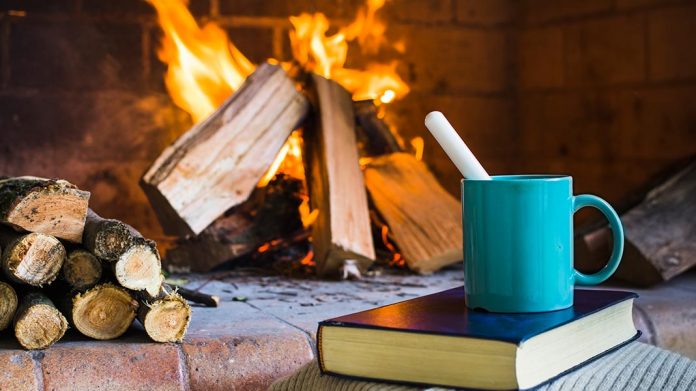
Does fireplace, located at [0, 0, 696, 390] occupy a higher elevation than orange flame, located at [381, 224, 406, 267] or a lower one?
higher

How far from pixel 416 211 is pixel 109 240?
3.57 feet

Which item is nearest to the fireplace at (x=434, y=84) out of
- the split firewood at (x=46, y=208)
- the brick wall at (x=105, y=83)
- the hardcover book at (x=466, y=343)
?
the brick wall at (x=105, y=83)

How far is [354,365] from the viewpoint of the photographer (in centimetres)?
96

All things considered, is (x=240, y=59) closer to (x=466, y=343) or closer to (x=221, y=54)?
(x=221, y=54)

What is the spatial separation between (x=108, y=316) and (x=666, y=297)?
1212 millimetres

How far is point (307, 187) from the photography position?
2504mm

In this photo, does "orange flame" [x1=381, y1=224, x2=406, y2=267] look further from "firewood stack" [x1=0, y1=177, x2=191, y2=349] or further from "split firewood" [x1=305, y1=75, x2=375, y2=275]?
"firewood stack" [x1=0, y1=177, x2=191, y2=349]

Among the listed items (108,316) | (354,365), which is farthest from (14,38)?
(354,365)

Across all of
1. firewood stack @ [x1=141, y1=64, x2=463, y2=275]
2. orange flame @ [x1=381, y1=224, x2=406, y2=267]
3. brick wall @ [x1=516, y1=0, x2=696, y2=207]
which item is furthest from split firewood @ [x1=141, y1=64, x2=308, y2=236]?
brick wall @ [x1=516, y1=0, x2=696, y2=207]

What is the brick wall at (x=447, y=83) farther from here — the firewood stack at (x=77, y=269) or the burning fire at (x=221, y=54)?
the firewood stack at (x=77, y=269)

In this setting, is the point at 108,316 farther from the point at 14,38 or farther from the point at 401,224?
the point at 14,38

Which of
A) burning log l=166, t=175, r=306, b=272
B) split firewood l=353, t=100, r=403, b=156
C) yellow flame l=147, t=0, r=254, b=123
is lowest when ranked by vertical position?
burning log l=166, t=175, r=306, b=272

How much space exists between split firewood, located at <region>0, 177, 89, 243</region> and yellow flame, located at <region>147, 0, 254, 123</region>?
1229 mm

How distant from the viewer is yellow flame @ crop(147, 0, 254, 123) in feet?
9.14
